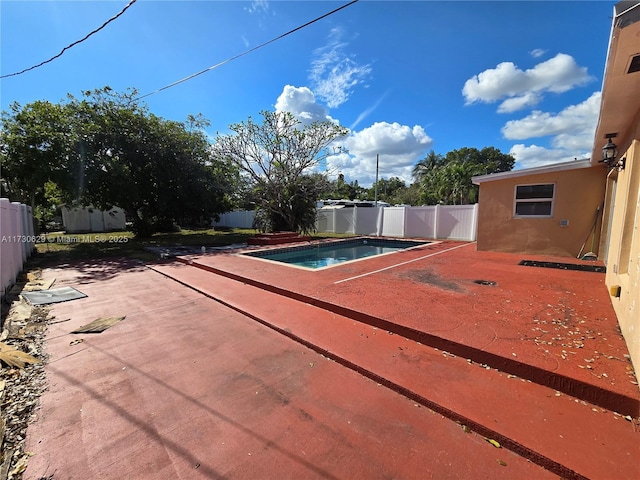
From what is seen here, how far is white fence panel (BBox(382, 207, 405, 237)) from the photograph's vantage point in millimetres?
15094

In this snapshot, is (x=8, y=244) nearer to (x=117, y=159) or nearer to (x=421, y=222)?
(x=117, y=159)

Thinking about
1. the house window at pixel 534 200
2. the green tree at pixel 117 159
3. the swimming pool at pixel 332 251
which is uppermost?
the green tree at pixel 117 159

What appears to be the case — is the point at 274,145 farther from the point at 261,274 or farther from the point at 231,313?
the point at 231,313

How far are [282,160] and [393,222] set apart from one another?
288 inches

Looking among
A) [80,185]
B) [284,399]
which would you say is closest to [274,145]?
[80,185]

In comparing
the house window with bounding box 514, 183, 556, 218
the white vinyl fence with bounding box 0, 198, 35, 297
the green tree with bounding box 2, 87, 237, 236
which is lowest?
the white vinyl fence with bounding box 0, 198, 35, 297

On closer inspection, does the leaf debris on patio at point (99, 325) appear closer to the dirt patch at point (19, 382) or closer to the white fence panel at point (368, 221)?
the dirt patch at point (19, 382)

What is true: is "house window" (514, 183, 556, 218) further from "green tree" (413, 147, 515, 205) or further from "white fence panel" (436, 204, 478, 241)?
"green tree" (413, 147, 515, 205)

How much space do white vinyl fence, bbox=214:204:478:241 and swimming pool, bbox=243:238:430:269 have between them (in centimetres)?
180

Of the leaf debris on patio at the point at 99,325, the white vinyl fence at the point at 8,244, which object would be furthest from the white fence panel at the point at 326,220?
the leaf debris on patio at the point at 99,325

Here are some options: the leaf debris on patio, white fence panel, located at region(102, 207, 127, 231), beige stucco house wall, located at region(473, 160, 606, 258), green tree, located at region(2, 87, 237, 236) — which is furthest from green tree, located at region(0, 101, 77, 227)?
beige stucco house wall, located at region(473, 160, 606, 258)

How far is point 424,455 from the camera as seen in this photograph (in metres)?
1.78

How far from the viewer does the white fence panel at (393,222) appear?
1509 cm

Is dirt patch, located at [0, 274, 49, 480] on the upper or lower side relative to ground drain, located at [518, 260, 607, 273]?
lower
